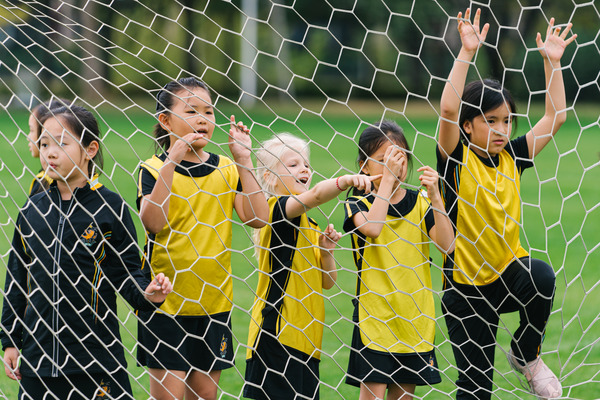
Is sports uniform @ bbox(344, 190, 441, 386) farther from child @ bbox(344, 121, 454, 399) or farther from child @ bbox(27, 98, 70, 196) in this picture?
child @ bbox(27, 98, 70, 196)

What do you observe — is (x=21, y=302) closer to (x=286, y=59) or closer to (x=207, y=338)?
(x=207, y=338)

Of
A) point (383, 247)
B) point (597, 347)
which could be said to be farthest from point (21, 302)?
point (597, 347)

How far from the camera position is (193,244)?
7.00 feet

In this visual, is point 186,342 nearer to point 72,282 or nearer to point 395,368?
point 72,282

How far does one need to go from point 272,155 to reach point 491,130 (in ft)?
2.10

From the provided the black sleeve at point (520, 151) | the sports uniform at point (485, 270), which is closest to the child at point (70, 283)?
the sports uniform at point (485, 270)

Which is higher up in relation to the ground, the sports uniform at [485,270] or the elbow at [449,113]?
the elbow at [449,113]

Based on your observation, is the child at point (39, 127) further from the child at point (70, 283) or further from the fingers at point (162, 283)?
the fingers at point (162, 283)

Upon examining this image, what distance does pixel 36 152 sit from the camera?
224 cm

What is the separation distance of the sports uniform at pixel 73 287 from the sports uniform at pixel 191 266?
0.34 feet

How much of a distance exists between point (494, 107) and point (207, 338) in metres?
1.07

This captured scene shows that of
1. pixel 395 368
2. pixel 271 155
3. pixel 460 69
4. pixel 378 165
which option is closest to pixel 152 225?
pixel 271 155

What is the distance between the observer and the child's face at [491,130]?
2.21 m

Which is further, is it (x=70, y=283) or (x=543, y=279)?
(x=543, y=279)
